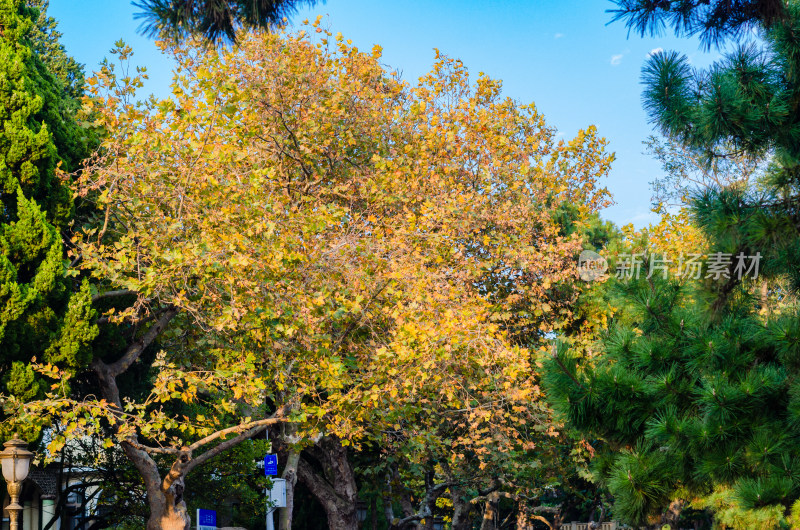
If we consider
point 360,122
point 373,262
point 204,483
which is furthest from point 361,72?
point 204,483

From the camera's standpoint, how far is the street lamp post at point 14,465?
405 inches

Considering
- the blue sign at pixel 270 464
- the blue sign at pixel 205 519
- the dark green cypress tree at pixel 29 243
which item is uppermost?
the dark green cypress tree at pixel 29 243

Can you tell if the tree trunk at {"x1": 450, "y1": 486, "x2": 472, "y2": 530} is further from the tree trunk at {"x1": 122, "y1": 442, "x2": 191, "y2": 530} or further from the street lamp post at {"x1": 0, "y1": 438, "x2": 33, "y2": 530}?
the street lamp post at {"x1": 0, "y1": 438, "x2": 33, "y2": 530}

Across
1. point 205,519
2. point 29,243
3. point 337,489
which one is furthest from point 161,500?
point 337,489

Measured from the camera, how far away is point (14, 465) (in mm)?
10328

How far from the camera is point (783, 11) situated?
6.68m

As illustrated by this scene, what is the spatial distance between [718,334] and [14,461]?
339 inches

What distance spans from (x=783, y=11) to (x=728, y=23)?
43 cm

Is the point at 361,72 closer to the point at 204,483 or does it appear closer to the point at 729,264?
the point at 204,483
